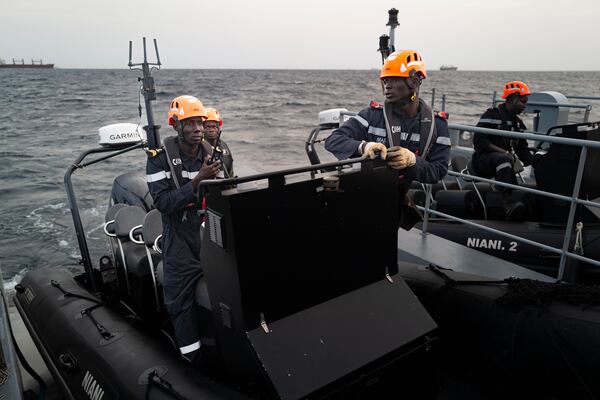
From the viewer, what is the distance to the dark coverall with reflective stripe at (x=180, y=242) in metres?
2.95

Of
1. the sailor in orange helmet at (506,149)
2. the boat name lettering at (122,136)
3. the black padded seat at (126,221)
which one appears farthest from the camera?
the sailor in orange helmet at (506,149)

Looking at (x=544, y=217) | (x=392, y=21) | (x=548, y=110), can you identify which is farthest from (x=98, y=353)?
(x=548, y=110)

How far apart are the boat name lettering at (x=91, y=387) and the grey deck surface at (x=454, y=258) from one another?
2.89 metres

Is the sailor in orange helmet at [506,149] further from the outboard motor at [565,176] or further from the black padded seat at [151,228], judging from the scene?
the black padded seat at [151,228]

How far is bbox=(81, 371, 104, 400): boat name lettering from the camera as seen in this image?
2.86 metres

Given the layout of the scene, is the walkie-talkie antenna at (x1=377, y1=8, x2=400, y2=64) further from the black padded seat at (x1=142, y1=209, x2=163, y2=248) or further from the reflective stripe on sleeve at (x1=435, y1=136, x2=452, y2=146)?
the black padded seat at (x1=142, y1=209, x2=163, y2=248)

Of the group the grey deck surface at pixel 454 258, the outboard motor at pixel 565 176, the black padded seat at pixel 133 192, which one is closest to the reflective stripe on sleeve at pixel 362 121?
the grey deck surface at pixel 454 258

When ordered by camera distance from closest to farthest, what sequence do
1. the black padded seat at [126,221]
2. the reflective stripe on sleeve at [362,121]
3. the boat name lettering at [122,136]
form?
1. the reflective stripe on sleeve at [362,121]
2. the black padded seat at [126,221]
3. the boat name lettering at [122,136]

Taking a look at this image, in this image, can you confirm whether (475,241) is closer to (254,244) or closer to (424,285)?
(424,285)

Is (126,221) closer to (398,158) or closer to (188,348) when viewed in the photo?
(188,348)

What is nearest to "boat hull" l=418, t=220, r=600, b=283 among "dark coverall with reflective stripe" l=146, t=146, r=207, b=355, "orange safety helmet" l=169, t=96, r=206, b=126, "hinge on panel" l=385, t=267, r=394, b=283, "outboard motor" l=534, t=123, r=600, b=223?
"outboard motor" l=534, t=123, r=600, b=223

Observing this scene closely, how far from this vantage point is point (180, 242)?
3.11 metres

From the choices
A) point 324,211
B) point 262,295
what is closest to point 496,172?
point 324,211

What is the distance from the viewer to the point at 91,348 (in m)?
3.14
